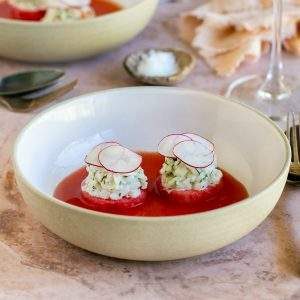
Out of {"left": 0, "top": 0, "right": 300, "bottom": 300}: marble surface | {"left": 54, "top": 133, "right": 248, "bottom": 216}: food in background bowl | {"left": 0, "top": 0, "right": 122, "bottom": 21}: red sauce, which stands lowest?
{"left": 0, "top": 0, "right": 122, "bottom": 21}: red sauce

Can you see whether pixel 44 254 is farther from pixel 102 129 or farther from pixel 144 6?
pixel 144 6

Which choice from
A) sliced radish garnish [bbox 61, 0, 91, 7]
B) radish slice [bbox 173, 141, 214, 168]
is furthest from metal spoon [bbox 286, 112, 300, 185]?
sliced radish garnish [bbox 61, 0, 91, 7]

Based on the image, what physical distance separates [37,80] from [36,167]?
0.32 meters

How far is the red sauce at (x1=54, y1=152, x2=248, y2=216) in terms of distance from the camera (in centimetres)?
100

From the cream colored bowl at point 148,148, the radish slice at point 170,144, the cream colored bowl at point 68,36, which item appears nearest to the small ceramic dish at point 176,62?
the cream colored bowl at point 68,36

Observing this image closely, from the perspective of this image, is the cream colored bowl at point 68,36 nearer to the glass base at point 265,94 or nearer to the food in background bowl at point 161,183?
the glass base at point 265,94

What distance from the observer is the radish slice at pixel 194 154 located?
1.00 meters

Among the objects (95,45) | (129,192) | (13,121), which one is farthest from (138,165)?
(95,45)

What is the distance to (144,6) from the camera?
146 cm

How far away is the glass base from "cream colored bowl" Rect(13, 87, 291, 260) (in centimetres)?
19

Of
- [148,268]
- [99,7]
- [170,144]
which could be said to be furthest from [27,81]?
[148,268]

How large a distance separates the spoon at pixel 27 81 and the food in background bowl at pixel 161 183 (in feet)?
1.18

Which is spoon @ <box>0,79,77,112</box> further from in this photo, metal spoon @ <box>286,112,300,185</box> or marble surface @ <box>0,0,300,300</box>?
metal spoon @ <box>286,112,300,185</box>

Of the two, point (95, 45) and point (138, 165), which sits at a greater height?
point (138, 165)
